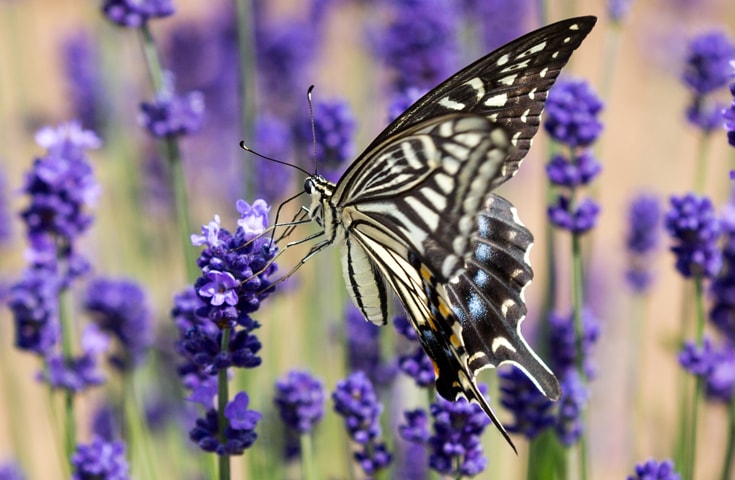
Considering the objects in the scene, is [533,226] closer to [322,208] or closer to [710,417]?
[710,417]

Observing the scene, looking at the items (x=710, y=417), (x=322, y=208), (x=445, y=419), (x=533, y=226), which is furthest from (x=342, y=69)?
(x=445, y=419)

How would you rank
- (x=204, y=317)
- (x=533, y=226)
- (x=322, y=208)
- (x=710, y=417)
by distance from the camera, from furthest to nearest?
(x=533, y=226), (x=710, y=417), (x=322, y=208), (x=204, y=317)

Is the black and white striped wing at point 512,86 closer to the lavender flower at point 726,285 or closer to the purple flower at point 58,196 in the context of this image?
the lavender flower at point 726,285

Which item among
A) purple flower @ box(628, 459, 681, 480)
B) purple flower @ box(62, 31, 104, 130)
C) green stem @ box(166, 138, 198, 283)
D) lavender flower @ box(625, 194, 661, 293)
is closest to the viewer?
purple flower @ box(628, 459, 681, 480)

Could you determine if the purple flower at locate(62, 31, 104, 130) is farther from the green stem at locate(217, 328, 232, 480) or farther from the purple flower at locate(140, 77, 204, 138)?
the green stem at locate(217, 328, 232, 480)

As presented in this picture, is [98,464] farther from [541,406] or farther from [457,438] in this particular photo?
[541,406]

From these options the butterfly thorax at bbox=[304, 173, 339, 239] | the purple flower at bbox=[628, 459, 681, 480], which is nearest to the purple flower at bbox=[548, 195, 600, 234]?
the butterfly thorax at bbox=[304, 173, 339, 239]

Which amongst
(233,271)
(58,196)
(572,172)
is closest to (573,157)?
(572,172)

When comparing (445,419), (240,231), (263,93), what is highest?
(263,93)
